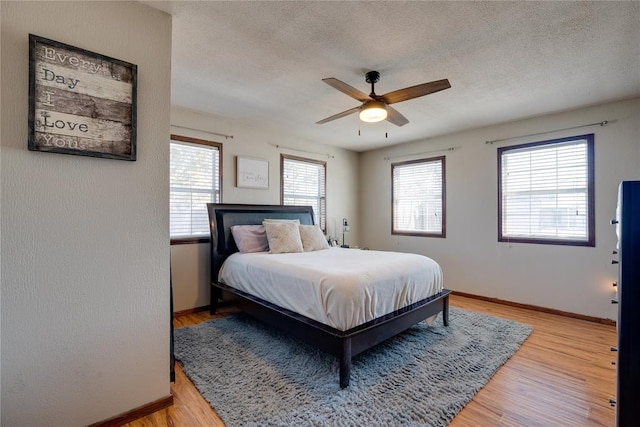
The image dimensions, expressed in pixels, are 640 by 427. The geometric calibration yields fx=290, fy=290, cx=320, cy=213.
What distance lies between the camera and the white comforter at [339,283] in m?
2.17

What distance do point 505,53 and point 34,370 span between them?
3.71 meters

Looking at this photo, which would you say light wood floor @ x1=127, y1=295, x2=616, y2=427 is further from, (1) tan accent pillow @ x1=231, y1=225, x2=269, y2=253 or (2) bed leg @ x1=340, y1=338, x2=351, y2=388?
(1) tan accent pillow @ x1=231, y1=225, x2=269, y2=253

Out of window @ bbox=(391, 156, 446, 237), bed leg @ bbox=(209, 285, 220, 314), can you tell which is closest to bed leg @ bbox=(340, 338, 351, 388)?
bed leg @ bbox=(209, 285, 220, 314)

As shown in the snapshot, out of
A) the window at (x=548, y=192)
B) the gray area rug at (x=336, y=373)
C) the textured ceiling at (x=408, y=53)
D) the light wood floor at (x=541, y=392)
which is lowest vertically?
the light wood floor at (x=541, y=392)

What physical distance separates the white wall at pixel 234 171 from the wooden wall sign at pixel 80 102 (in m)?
2.00

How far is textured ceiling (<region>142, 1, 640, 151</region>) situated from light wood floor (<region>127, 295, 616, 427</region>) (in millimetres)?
2535

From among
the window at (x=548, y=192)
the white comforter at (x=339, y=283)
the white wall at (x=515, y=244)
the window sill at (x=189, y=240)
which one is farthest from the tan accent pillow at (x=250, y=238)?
the window at (x=548, y=192)

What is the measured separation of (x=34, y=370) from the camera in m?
1.49

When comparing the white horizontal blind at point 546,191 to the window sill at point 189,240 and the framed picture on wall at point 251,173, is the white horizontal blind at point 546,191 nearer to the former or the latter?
the framed picture on wall at point 251,173

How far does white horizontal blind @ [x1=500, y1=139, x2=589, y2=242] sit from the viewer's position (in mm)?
3549

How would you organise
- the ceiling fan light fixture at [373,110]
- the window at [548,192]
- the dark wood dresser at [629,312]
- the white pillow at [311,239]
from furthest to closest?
the white pillow at [311,239], the window at [548,192], the ceiling fan light fixture at [373,110], the dark wood dresser at [629,312]

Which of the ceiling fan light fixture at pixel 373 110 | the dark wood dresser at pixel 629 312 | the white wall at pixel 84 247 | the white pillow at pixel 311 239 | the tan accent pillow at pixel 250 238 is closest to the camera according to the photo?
the dark wood dresser at pixel 629 312

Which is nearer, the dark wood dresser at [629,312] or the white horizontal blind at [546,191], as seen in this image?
the dark wood dresser at [629,312]

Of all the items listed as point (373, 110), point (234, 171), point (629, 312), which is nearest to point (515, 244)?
point (373, 110)
